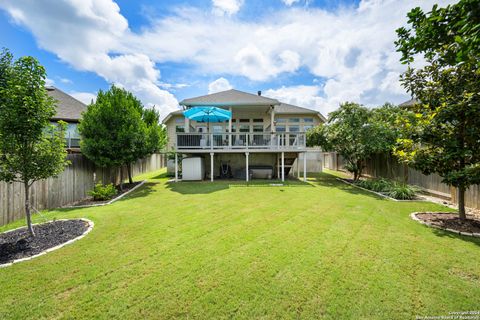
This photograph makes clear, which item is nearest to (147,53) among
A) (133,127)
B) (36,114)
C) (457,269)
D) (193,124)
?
(133,127)

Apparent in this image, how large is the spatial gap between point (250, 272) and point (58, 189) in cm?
828

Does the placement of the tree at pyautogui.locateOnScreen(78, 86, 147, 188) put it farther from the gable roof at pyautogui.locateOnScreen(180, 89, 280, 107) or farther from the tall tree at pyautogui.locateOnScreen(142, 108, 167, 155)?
the gable roof at pyautogui.locateOnScreen(180, 89, 280, 107)

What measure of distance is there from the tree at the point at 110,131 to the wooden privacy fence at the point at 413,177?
45.7ft

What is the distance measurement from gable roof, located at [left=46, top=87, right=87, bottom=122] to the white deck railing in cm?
1092

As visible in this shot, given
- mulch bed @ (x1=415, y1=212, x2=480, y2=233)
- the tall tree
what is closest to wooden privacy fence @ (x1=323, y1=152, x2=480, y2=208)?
mulch bed @ (x1=415, y1=212, x2=480, y2=233)

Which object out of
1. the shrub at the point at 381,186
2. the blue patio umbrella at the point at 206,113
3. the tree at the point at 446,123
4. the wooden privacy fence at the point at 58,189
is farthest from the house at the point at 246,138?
the tree at the point at 446,123

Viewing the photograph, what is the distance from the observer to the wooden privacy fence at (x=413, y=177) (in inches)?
276

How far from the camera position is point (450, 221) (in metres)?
5.41

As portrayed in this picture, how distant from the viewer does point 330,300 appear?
252 centimetres

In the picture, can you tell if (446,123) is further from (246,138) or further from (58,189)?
(58,189)

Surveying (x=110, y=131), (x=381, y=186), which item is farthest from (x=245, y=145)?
(x=381, y=186)

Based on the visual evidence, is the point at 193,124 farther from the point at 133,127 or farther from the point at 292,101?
the point at 292,101

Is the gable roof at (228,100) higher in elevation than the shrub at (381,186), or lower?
higher

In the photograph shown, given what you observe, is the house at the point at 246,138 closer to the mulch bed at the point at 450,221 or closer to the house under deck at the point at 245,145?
the house under deck at the point at 245,145
